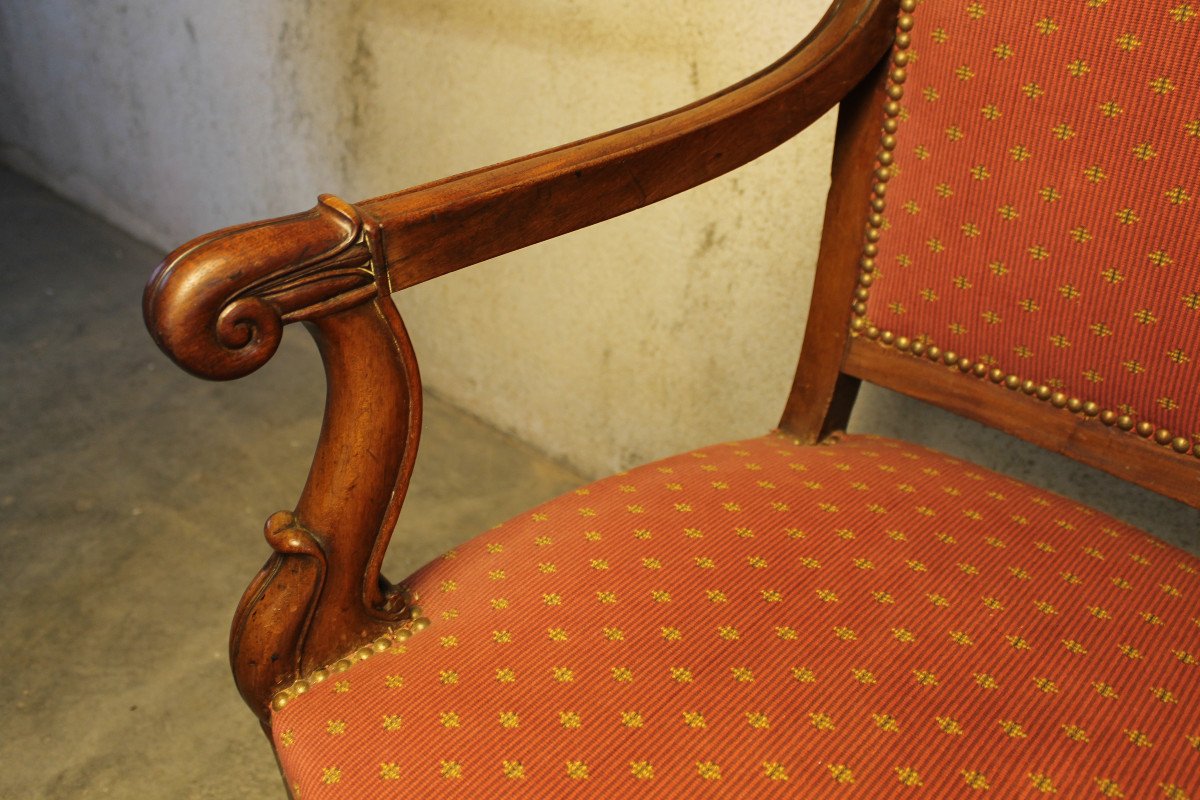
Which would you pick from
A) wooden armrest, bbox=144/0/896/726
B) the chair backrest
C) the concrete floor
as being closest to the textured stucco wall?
the concrete floor

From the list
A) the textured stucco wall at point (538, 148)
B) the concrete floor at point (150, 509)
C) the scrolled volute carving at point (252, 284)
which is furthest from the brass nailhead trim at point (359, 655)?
the textured stucco wall at point (538, 148)

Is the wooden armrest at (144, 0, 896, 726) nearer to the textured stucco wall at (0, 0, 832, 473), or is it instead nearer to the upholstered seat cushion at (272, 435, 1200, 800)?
the upholstered seat cushion at (272, 435, 1200, 800)

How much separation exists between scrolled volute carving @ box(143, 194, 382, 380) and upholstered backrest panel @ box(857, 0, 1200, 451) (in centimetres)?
48

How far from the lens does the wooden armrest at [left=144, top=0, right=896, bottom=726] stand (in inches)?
22.8

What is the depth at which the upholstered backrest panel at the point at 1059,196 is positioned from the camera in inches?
30.0

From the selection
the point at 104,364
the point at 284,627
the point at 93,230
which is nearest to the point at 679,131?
the point at 284,627

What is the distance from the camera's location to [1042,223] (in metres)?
0.83

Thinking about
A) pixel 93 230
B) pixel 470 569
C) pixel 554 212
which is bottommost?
pixel 93 230

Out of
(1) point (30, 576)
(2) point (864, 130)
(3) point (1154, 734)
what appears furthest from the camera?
(1) point (30, 576)

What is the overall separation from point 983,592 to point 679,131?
1.27ft

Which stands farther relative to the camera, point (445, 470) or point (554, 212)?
point (445, 470)

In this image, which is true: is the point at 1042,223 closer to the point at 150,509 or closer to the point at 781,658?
the point at 781,658

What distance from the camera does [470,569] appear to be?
2.59 feet

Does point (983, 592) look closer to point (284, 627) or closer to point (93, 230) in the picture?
point (284, 627)
